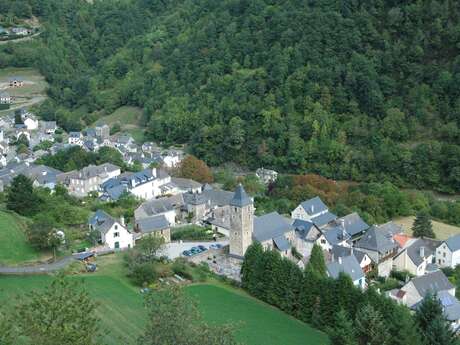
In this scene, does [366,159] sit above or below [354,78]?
below

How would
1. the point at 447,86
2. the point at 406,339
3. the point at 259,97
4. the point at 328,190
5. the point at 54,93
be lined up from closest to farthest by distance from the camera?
1. the point at 406,339
2. the point at 328,190
3. the point at 447,86
4. the point at 259,97
5. the point at 54,93

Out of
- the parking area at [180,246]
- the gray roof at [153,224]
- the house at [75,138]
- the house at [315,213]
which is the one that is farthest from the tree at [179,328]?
the house at [75,138]

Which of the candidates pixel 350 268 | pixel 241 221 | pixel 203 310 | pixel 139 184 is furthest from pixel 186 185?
pixel 203 310

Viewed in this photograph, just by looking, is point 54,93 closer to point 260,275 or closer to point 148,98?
point 148,98

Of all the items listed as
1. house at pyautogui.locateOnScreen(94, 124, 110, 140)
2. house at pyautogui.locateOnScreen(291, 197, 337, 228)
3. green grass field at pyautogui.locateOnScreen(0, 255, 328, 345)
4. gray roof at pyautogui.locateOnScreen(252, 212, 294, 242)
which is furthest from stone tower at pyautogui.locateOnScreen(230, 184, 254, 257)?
house at pyautogui.locateOnScreen(94, 124, 110, 140)

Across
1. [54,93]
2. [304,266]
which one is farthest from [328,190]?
[54,93]

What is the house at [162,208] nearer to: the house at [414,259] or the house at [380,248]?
the house at [380,248]
